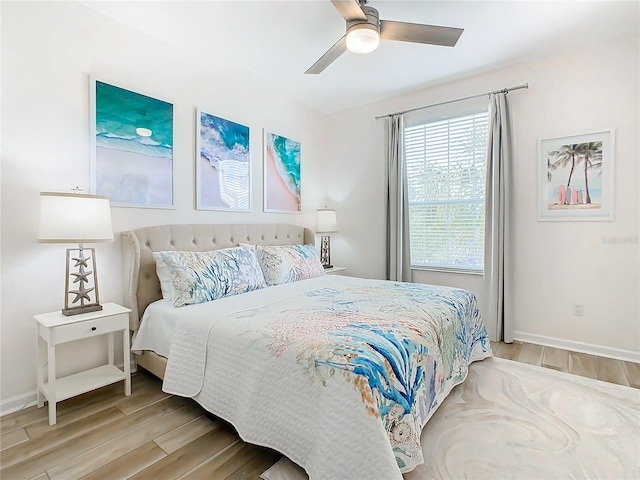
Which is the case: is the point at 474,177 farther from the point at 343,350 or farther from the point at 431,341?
the point at 343,350

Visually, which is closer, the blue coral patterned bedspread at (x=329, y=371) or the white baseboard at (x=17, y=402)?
the blue coral patterned bedspread at (x=329, y=371)

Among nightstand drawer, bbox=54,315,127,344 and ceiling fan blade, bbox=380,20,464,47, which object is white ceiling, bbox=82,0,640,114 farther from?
nightstand drawer, bbox=54,315,127,344

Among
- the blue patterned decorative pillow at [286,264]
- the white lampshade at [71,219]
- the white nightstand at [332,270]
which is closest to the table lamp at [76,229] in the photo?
the white lampshade at [71,219]

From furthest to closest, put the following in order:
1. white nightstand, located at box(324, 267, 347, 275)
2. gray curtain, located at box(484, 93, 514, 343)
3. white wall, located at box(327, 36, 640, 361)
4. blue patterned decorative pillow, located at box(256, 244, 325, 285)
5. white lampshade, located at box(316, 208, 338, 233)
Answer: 1. white lampshade, located at box(316, 208, 338, 233)
2. white nightstand, located at box(324, 267, 347, 275)
3. gray curtain, located at box(484, 93, 514, 343)
4. blue patterned decorative pillow, located at box(256, 244, 325, 285)
5. white wall, located at box(327, 36, 640, 361)

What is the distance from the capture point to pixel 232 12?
2.44 metres

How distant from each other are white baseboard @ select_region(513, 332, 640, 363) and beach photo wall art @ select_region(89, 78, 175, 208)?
3696 mm

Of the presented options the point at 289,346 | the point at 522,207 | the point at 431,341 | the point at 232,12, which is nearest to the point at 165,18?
the point at 232,12

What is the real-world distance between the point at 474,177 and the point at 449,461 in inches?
114

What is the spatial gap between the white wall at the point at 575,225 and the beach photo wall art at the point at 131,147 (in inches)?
118

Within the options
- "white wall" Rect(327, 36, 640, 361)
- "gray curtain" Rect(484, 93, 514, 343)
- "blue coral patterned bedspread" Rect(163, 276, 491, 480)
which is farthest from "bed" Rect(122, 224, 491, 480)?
"white wall" Rect(327, 36, 640, 361)

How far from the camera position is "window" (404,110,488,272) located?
141 inches

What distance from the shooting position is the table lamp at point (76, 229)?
195 cm

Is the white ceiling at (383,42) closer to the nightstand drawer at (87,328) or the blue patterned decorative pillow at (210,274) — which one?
the blue patterned decorative pillow at (210,274)

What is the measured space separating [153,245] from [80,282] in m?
0.57
